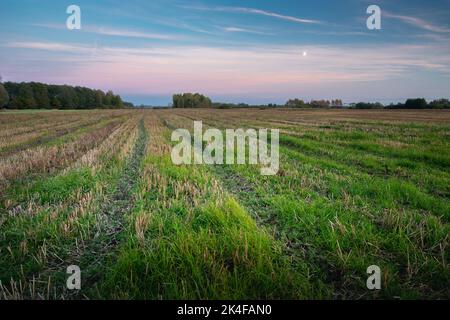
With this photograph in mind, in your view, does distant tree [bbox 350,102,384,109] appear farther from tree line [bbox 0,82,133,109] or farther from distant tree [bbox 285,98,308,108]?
tree line [bbox 0,82,133,109]

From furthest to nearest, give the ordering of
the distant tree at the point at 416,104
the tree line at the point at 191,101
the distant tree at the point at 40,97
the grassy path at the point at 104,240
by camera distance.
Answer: the tree line at the point at 191,101 → the distant tree at the point at 40,97 → the distant tree at the point at 416,104 → the grassy path at the point at 104,240

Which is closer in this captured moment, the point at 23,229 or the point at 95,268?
the point at 95,268

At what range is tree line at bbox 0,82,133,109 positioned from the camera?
276 ft

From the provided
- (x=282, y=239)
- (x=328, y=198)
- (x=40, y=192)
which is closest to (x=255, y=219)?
(x=282, y=239)

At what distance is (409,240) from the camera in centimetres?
427

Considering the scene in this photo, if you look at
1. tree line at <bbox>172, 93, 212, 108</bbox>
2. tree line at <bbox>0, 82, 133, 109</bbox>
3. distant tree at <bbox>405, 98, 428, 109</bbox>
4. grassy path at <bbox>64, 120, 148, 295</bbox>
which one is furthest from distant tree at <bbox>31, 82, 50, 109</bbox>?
distant tree at <bbox>405, 98, 428, 109</bbox>

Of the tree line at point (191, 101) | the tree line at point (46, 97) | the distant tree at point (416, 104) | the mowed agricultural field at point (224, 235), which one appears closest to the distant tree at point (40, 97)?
the tree line at point (46, 97)

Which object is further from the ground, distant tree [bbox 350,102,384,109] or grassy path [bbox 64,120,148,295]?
distant tree [bbox 350,102,384,109]

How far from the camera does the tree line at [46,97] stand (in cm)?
8400

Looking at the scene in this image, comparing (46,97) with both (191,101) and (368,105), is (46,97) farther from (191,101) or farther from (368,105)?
(368,105)

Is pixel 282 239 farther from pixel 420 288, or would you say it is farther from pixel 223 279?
pixel 420 288

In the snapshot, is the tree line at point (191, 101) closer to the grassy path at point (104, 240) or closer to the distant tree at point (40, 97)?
the distant tree at point (40, 97)

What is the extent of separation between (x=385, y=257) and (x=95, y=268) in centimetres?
390

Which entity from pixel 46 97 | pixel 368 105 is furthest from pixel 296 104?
pixel 46 97
